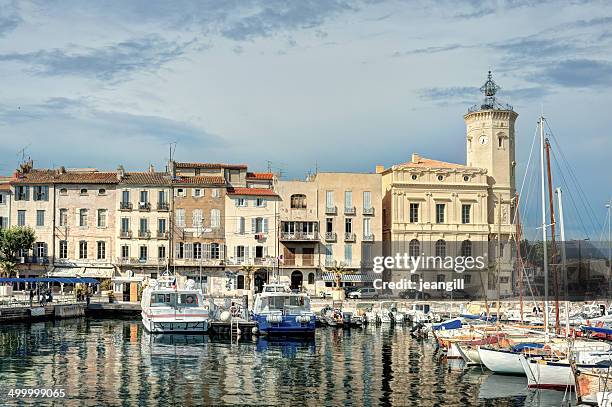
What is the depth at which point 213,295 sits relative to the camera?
72688 millimetres

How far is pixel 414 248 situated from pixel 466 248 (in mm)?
5398

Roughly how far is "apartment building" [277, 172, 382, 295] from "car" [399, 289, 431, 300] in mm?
3682

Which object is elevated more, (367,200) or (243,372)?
(367,200)

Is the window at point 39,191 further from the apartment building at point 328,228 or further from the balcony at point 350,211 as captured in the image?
the balcony at point 350,211

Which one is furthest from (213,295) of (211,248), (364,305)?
(364,305)

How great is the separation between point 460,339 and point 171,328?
17832 mm

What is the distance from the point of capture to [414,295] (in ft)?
252

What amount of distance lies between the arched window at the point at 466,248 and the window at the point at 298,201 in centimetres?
1619

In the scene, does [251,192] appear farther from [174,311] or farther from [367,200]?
[174,311]

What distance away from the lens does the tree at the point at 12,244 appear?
7112 cm

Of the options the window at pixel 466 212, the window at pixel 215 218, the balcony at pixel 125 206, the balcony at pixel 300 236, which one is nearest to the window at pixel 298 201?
the balcony at pixel 300 236

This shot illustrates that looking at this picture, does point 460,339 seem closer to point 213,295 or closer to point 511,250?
point 213,295

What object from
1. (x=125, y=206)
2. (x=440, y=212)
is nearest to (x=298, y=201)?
(x=440, y=212)

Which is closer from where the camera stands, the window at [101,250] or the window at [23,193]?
the window at [101,250]
